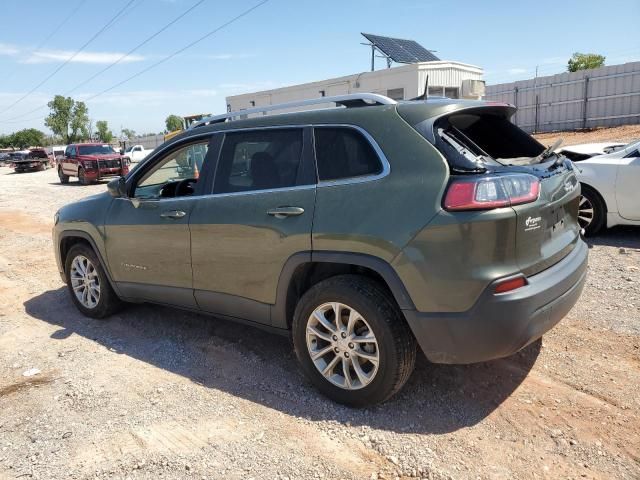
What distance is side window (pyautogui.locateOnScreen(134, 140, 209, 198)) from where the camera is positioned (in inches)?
165

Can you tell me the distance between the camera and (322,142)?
3336mm

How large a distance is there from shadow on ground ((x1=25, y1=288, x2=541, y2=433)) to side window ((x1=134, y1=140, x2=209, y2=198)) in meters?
1.24

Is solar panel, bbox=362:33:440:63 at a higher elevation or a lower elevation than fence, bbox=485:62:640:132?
higher

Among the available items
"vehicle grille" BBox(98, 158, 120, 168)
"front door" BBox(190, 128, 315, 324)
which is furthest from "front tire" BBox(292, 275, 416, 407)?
"vehicle grille" BBox(98, 158, 120, 168)

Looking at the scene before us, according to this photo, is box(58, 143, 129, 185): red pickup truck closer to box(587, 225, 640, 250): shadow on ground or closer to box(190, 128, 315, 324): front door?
box(587, 225, 640, 250): shadow on ground

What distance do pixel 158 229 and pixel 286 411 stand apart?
6.02 feet

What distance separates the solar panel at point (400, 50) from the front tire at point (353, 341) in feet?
77.3

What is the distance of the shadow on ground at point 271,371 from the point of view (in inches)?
124

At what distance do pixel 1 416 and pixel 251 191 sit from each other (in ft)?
7.30

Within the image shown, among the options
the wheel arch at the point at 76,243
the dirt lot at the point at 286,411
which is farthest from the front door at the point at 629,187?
the wheel arch at the point at 76,243

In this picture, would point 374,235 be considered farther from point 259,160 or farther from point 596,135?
point 596,135

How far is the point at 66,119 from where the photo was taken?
78.9 metres

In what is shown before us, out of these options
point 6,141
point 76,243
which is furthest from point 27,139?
point 76,243

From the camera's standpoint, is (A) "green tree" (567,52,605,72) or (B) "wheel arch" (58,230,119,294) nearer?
(B) "wheel arch" (58,230,119,294)
